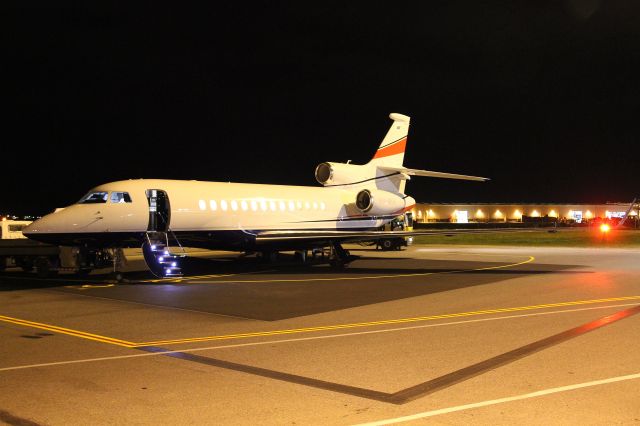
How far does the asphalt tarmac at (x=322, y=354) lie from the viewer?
6336 mm

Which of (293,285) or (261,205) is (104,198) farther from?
(293,285)

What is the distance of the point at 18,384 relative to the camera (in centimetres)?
740

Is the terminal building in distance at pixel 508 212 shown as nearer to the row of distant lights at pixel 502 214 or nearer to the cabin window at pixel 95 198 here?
the row of distant lights at pixel 502 214

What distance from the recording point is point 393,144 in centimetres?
3089

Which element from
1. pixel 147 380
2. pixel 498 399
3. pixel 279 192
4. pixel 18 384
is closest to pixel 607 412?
pixel 498 399

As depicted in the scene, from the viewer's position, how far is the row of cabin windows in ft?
64.2

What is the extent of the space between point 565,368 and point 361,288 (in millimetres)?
9933

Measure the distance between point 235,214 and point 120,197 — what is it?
4.70 meters

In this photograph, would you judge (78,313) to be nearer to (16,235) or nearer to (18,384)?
(18,384)

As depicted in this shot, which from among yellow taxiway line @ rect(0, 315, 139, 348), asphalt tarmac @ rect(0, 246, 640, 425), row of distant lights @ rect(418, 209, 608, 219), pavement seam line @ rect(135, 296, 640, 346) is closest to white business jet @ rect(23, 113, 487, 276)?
asphalt tarmac @ rect(0, 246, 640, 425)

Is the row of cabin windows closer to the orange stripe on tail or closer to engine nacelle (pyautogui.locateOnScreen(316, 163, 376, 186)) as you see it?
engine nacelle (pyautogui.locateOnScreen(316, 163, 376, 186))

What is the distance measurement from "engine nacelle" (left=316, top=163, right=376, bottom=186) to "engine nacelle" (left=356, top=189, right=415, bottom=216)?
1247 millimetres

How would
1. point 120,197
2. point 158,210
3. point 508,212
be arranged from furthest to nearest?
point 508,212
point 158,210
point 120,197

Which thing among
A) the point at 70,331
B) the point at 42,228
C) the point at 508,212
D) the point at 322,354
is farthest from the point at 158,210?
the point at 508,212
